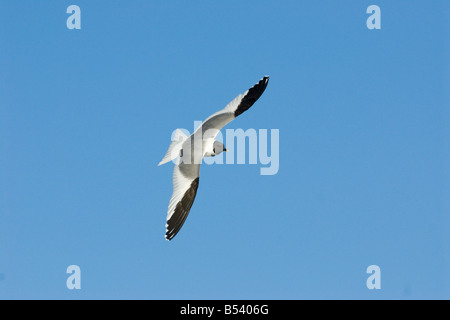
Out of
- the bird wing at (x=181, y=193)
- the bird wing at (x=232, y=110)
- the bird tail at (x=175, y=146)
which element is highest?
the bird wing at (x=232, y=110)

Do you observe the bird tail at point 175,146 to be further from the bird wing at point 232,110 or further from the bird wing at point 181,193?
the bird wing at point 232,110

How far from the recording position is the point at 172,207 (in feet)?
22.0

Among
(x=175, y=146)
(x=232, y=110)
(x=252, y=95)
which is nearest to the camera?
(x=232, y=110)

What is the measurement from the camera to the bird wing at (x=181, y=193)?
664cm

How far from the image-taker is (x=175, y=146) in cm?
668

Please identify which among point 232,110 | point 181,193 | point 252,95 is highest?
point 252,95

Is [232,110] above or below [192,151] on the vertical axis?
above

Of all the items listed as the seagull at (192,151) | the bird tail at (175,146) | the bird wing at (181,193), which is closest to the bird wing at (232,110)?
the seagull at (192,151)

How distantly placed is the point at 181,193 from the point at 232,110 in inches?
52.3

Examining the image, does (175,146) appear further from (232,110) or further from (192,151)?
(232,110)

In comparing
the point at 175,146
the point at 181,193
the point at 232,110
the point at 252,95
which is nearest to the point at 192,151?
the point at 175,146

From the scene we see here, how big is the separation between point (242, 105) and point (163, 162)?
1.25 meters
